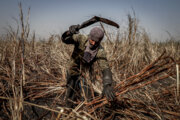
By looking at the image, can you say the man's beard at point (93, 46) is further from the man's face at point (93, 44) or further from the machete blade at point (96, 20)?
the machete blade at point (96, 20)

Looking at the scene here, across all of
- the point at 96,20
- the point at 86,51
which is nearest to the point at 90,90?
the point at 86,51

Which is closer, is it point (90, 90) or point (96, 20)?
point (96, 20)

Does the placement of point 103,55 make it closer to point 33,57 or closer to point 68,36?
point 68,36

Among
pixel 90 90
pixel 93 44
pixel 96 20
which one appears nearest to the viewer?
pixel 96 20

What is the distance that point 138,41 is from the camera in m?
2.75

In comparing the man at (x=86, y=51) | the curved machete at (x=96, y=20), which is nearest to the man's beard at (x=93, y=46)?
the man at (x=86, y=51)

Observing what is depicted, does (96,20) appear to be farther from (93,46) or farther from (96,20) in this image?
(93,46)

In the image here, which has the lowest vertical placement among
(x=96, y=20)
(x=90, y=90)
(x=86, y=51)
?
(x=90, y=90)

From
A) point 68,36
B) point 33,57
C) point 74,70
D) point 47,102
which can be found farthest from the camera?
point 33,57

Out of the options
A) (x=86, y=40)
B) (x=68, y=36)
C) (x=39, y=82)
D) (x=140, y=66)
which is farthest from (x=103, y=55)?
(x=140, y=66)

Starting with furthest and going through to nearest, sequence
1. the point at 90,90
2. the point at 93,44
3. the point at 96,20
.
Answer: the point at 90,90
the point at 93,44
the point at 96,20

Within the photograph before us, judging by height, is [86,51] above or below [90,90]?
above

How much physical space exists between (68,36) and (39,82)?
3.02 ft

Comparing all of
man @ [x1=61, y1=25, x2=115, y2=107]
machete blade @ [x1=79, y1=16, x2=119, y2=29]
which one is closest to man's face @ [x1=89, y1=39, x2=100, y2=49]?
man @ [x1=61, y1=25, x2=115, y2=107]
